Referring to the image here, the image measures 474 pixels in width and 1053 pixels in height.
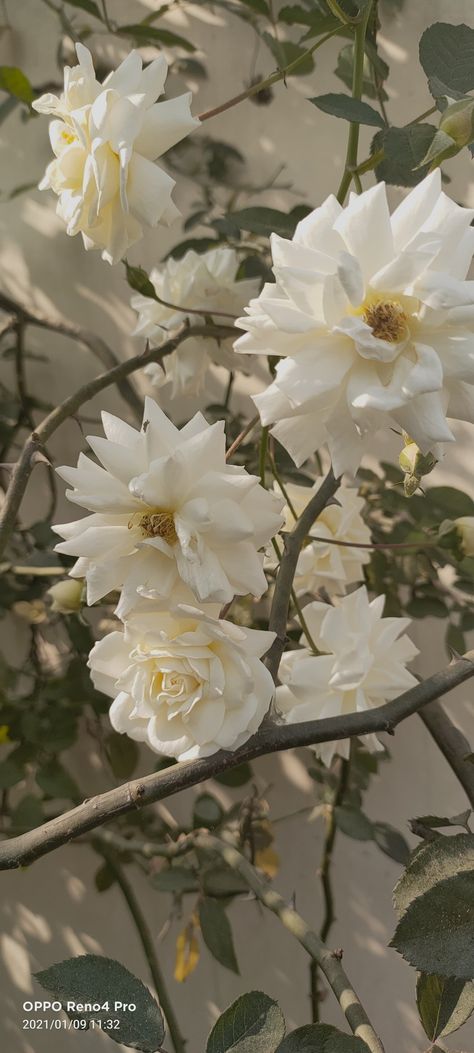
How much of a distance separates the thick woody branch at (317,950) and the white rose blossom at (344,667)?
8cm

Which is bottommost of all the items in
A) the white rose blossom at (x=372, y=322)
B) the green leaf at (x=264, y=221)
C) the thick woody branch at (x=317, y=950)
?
the thick woody branch at (x=317, y=950)

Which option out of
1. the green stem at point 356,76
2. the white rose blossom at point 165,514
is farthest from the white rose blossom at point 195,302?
the white rose blossom at point 165,514

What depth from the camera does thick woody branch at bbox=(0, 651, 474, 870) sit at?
0.32 meters

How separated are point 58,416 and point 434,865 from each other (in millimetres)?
287

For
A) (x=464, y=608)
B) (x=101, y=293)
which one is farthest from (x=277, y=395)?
(x=101, y=293)

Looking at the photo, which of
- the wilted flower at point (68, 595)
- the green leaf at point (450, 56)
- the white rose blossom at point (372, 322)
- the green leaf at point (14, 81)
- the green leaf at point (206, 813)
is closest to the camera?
the white rose blossom at point (372, 322)

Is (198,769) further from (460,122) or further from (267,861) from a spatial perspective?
(267,861)

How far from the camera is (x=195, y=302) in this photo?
0.58 m

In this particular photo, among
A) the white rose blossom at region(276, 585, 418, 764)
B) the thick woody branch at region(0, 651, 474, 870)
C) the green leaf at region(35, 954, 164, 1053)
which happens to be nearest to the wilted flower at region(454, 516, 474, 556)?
the white rose blossom at region(276, 585, 418, 764)

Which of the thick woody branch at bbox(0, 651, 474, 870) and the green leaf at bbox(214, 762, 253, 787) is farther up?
the thick woody branch at bbox(0, 651, 474, 870)

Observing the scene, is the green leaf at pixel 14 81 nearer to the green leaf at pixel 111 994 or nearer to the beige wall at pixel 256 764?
the beige wall at pixel 256 764

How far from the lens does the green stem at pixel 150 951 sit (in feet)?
1.92

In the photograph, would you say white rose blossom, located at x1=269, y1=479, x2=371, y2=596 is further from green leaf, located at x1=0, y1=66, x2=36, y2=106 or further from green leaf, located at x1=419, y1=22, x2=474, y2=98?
green leaf, located at x1=0, y1=66, x2=36, y2=106

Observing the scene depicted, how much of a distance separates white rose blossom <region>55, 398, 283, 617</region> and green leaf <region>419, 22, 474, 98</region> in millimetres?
205
